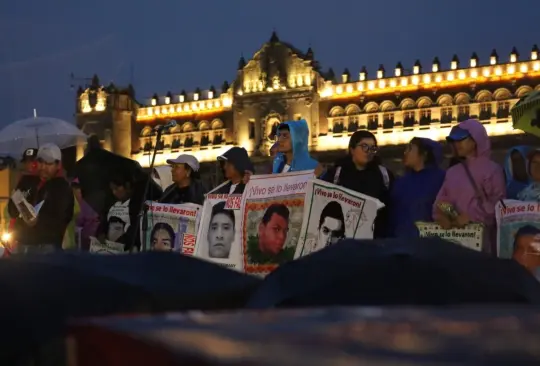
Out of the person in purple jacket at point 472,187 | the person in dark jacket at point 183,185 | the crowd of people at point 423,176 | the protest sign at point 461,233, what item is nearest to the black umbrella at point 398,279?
the crowd of people at point 423,176

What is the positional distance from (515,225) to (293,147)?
→ 5.68 feet

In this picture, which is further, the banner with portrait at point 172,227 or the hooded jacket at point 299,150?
the banner with portrait at point 172,227

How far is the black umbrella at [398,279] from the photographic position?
2.13 metres

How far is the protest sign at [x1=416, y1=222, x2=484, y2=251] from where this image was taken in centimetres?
511

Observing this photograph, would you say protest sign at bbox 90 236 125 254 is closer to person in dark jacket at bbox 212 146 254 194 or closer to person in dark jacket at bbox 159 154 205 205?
person in dark jacket at bbox 159 154 205 205

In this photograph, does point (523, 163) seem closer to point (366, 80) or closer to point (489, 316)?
point (489, 316)

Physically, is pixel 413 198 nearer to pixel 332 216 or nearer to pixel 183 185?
pixel 332 216

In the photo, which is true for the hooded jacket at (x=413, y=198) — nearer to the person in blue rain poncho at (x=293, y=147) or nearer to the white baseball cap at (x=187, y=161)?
the person in blue rain poncho at (x=293, y=147)

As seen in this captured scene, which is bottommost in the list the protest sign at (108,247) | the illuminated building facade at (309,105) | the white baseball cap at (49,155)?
the protest sign at (108,247)

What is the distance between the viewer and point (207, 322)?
105 cm

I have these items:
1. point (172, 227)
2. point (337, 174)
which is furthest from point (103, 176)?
point (337, 174)

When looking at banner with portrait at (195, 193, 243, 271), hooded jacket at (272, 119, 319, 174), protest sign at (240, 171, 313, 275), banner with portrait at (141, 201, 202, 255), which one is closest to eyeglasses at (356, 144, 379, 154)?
protest sign at (240, 171, 313, 275)

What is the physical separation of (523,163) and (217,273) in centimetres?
367

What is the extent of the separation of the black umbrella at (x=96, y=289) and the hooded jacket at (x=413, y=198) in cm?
297
